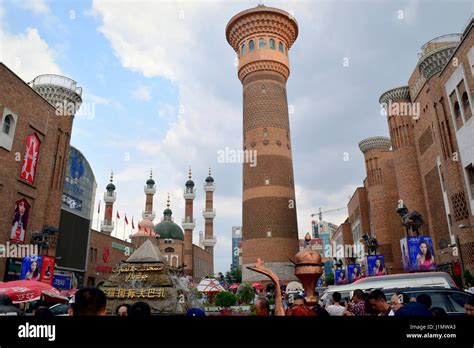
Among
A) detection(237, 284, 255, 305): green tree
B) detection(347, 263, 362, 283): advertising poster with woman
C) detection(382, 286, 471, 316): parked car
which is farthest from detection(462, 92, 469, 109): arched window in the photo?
detection(237, 284, 255, 305): green tree

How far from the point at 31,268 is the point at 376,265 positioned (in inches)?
827

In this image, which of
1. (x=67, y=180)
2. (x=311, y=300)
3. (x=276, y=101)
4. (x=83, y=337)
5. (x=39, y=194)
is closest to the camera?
(x=83, y=337)

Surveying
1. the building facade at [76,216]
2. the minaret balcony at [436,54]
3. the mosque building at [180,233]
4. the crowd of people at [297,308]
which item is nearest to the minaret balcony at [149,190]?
the mosque building at [180,233]

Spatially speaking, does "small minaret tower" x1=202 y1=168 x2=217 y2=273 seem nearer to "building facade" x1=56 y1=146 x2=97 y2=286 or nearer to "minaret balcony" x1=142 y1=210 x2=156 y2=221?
"minaret balcony" x1=142 y1=210 x2=156 y2=221

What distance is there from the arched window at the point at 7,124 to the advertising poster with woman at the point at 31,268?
748cm

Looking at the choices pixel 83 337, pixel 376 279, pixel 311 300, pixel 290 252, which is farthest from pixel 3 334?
pixel 290 252

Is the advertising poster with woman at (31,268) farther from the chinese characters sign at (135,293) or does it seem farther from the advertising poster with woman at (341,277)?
Result: the advertising poster with woman at (341,277)

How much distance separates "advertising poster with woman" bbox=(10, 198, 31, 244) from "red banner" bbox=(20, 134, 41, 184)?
61.4 inches

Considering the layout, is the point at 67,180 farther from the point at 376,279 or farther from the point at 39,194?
the point at 376,279

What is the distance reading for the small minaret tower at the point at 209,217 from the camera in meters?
65.4

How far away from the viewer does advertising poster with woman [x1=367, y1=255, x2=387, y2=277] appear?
23.9 metres

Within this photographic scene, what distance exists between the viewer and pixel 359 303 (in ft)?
23.7

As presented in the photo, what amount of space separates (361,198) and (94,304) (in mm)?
47181

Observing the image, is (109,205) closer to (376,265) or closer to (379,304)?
(376,265)
